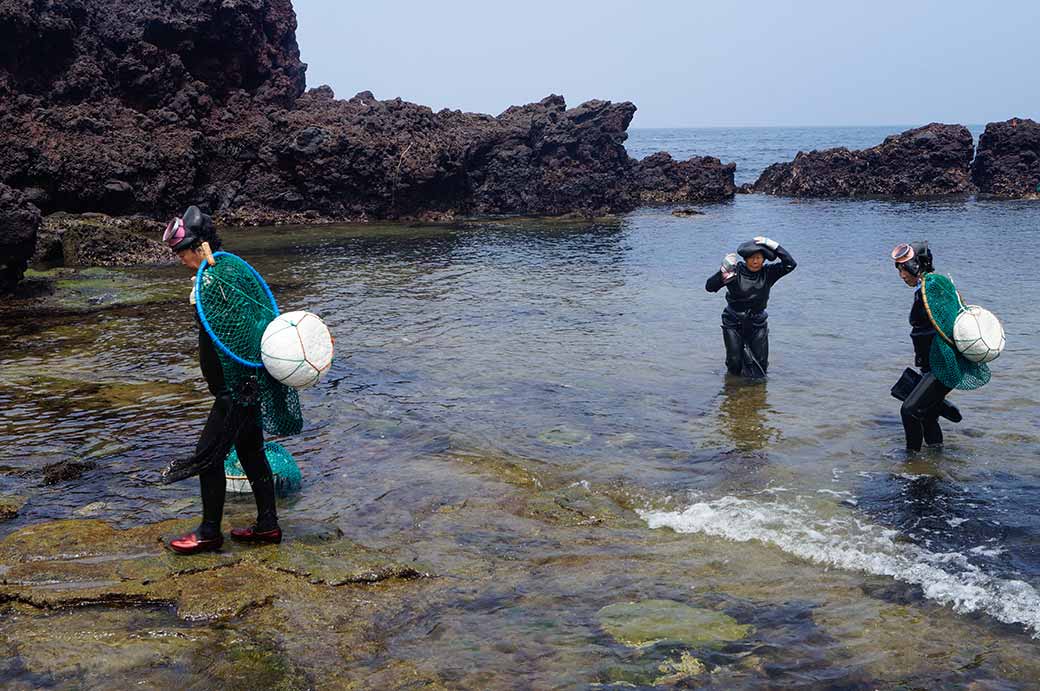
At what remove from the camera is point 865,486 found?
786 cm

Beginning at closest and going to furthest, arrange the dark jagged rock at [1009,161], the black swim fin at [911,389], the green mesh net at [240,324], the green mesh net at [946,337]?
the green mesh net at [240,324], the green mesh net at [946,337], the black swim fin at [911,389], the dark jagged rock at [1009,161]

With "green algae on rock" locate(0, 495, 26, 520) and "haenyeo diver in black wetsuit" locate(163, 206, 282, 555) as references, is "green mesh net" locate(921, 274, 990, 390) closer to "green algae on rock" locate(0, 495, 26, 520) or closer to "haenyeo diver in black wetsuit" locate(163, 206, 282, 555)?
"haenyeo diver in black wetsuit" locate(163, 206, 282, 555)

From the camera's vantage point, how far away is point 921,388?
8.17 m

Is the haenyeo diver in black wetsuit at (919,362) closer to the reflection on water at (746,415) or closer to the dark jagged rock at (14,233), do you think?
the reflection on water at (746,415)

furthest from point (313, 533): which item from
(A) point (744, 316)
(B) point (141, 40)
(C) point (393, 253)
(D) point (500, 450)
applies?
(B) point (141, 40)

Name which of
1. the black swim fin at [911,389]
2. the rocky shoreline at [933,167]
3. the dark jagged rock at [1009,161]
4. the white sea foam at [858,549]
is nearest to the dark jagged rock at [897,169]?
the rocky shoreline at [933,167]

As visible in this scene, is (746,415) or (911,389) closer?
(911,389)

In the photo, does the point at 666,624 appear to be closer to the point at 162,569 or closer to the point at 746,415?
the point at 162,569

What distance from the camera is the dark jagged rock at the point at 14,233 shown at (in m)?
15.9

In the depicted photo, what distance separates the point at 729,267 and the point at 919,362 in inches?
120

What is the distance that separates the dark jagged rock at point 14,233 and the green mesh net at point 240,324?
12.2 meters

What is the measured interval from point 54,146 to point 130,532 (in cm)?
2717

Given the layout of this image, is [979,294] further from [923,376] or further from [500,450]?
[500,450]

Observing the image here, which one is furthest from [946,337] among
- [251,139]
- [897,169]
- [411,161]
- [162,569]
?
Result: [897,169]
